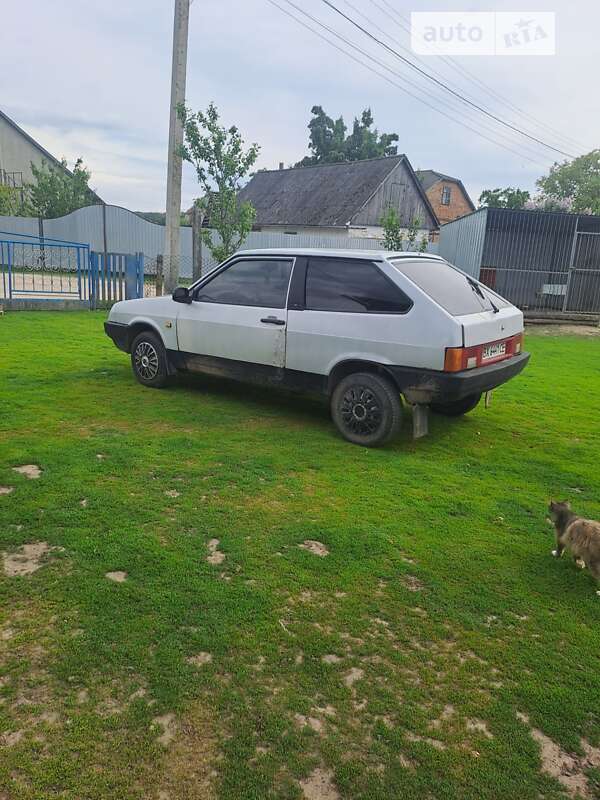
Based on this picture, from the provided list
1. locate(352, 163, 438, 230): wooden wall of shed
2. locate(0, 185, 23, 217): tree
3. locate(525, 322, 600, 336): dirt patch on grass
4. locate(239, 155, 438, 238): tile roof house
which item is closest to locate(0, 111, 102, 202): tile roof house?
locate(0, 185, 23, 217): tree

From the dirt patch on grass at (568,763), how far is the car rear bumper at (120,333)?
6631 millimetres

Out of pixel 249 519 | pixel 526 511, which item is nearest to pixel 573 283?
pixel 526 511

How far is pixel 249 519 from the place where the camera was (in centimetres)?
406

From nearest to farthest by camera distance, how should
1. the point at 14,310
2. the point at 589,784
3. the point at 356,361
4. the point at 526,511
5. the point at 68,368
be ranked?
the point at 589,784 → the point at 526,511 → the point at 356,361 → the point at 68,368 → the point at 14,310

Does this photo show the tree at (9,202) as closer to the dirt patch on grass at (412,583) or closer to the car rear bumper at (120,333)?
the car rear bumper at (120,333)

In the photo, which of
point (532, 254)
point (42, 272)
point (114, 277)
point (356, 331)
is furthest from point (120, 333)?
point (532, 254)

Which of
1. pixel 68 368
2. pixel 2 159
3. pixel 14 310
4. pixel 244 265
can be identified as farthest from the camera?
pixel 2 159

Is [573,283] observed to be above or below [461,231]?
below

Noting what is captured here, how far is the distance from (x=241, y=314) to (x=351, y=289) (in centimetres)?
135

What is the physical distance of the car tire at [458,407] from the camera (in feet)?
22.0

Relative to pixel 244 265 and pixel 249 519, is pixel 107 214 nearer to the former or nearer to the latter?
pixel 244 265

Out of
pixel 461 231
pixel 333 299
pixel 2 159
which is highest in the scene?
pixel 2 159

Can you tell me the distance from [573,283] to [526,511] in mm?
16545

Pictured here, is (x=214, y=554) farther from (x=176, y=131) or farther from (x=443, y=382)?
(x=176, y=131)
